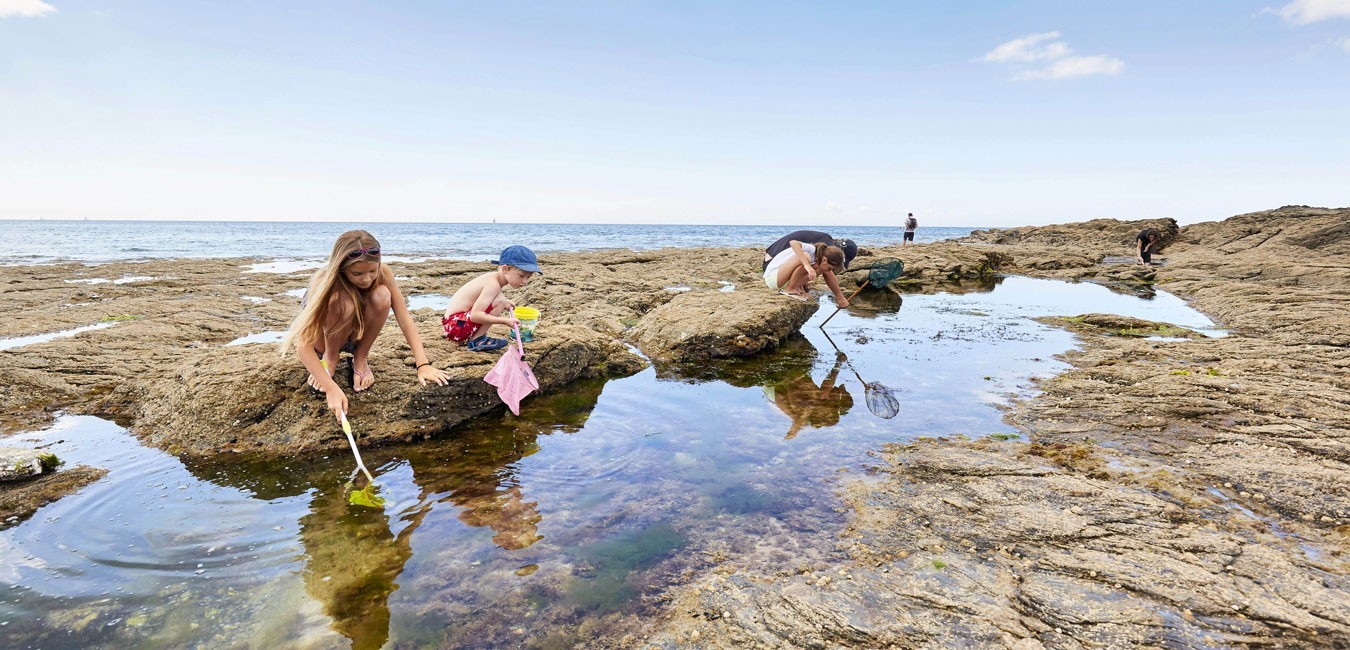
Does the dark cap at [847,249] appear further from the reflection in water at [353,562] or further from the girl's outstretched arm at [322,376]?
the reflection in water at [353,562]

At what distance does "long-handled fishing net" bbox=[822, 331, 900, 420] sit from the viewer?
580cm

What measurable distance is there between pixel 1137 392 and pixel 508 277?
6.24 metres

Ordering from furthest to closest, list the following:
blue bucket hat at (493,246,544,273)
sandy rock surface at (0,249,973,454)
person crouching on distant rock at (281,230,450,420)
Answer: blue bucket hat at (493,246,544,273) → sandy rock surface at (0,249,973,454) → person crouching on distant rock at (281,230,450,420)

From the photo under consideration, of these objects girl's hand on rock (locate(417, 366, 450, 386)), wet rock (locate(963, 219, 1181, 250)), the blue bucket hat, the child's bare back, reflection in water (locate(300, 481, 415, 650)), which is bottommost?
reflection in water (locate(300, 481, 415, 650))

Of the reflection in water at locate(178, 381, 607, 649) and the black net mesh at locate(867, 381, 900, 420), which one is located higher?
the black net mesh at locate(867, 381, 900, 420)

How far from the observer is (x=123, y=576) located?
10.1 ft

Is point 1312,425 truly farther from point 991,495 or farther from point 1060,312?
point 1060,312

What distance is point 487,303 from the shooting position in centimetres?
570

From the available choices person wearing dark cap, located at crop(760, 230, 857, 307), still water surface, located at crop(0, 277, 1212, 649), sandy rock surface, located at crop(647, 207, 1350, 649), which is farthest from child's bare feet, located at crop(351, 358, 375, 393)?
person wearing dark cap, located at crop(760, 230, 857, 307)

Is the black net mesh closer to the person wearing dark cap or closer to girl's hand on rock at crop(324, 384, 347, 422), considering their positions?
the person wearing dark cap

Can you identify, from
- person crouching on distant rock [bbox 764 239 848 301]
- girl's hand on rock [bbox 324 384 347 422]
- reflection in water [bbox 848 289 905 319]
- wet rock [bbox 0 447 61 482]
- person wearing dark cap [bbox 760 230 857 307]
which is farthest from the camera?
reflection in water [bbox 848 289 905 319]

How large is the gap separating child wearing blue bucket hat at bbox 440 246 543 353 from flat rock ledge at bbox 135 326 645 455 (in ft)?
0.93

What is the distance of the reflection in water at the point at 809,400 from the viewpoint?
18.2 feet

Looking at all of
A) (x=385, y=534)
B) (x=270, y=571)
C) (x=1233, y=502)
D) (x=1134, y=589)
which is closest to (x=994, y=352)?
(x=1233, y=502)
